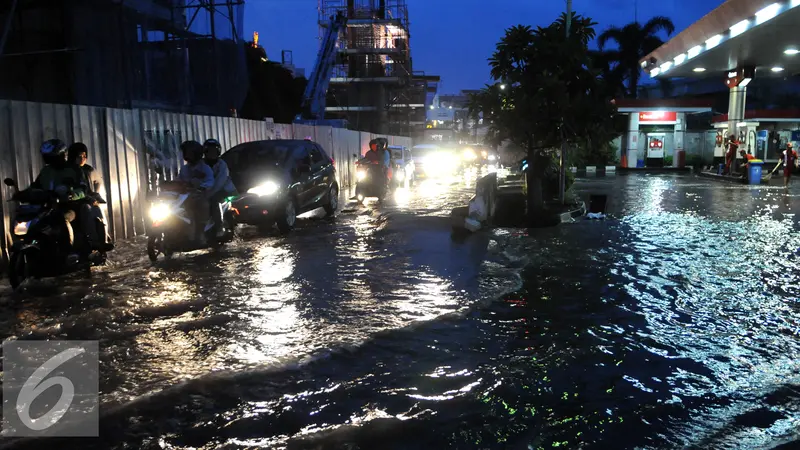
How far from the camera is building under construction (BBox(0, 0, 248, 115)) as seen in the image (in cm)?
1762

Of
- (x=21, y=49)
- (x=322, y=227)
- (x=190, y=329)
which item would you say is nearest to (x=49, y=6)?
(x=21, y=49)

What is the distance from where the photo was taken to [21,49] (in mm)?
18250

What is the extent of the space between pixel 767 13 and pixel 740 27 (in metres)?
2.10

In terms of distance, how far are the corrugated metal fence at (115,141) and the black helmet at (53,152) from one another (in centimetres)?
103

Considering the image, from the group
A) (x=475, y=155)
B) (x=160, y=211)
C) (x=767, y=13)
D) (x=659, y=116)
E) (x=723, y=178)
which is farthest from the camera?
(x=475, y=155)

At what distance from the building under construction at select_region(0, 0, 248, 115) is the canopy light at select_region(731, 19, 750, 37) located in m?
17.2

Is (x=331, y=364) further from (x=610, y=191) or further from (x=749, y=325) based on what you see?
(x=610, y=191)

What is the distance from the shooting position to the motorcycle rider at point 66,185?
24.9 feet

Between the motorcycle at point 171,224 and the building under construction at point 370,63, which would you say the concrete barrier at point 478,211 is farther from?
the building under construction at point 370,63

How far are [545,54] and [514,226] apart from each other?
12.1 ft

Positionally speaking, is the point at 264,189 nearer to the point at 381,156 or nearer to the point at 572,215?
the point at 572,215

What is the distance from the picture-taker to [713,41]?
22.2 m

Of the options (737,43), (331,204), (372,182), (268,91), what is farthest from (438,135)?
(331,204)

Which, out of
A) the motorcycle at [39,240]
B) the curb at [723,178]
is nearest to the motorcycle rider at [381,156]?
the motorcycle at [39,240]
